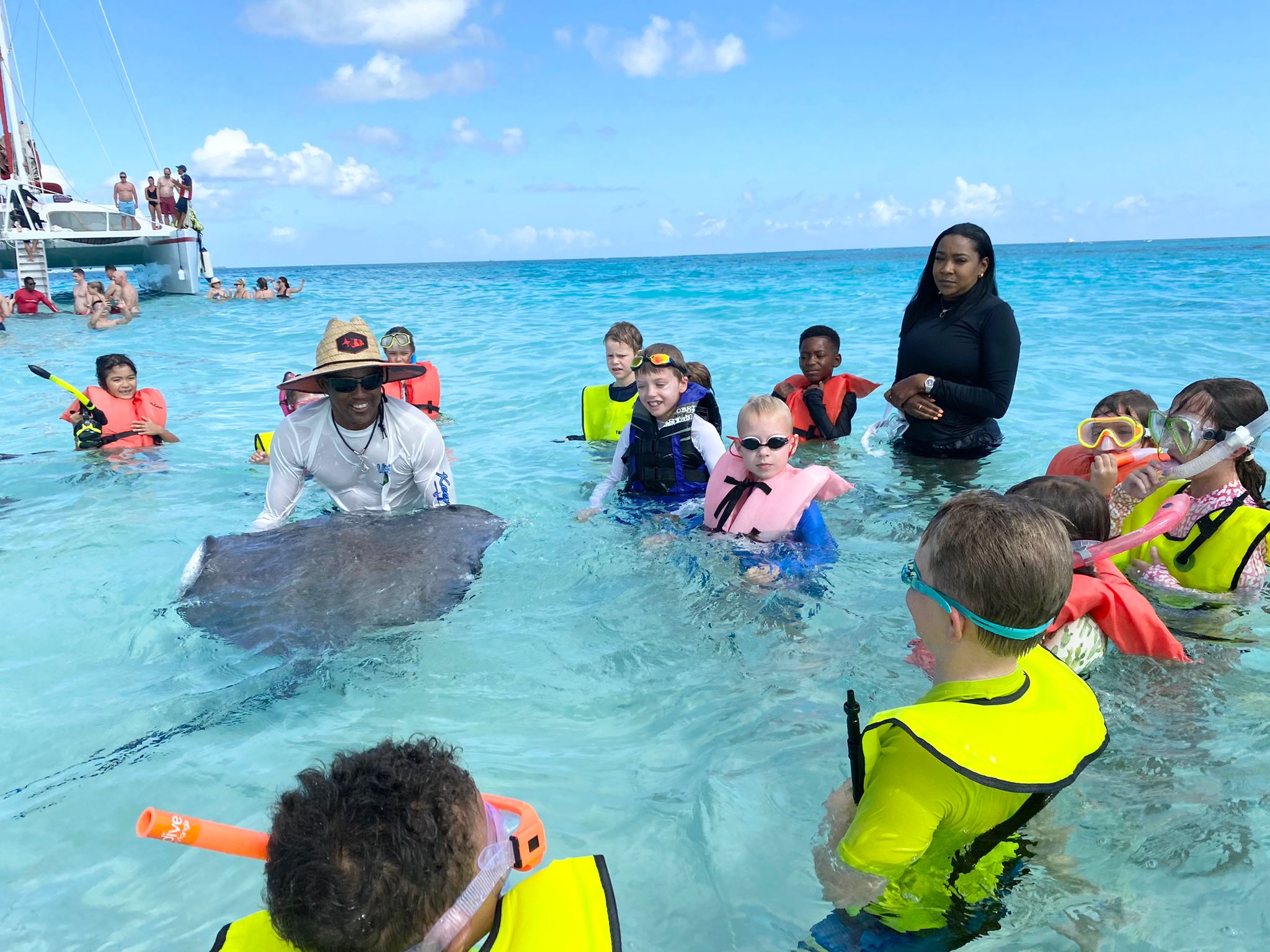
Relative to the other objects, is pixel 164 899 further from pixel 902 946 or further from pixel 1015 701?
pixel 1015 701

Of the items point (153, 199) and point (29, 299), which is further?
point (153, 199)

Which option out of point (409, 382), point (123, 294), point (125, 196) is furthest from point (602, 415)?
point (125, 196)

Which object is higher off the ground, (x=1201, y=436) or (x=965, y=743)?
(x=1201, y=436)

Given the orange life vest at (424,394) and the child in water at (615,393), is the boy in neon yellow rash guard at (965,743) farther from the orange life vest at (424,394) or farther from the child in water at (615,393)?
the orange life vest at (424,394)

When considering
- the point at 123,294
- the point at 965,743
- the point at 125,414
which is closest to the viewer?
the point at 965,743

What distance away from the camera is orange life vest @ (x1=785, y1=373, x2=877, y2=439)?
7.21m

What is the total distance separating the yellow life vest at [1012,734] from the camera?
1.80 metres

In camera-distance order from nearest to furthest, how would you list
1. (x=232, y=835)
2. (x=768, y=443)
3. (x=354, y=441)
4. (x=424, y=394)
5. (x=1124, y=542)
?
(x=232, y=835)
(x=1124, y=542)
(x=768, y=443)
(x=354, y=441)
(x=424, y=394)

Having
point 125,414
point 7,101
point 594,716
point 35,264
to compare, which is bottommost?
point 594,716

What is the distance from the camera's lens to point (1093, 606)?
2945mm

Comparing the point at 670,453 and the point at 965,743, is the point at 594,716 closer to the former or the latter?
the point at 965,743

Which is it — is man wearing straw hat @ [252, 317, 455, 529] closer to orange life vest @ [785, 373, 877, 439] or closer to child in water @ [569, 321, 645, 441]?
child in water @ [569, 321, 645, 441]

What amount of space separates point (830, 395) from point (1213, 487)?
3932 millimetres

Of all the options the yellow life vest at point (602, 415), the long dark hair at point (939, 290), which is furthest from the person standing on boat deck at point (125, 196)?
the long dark hair at point (939, 290)
